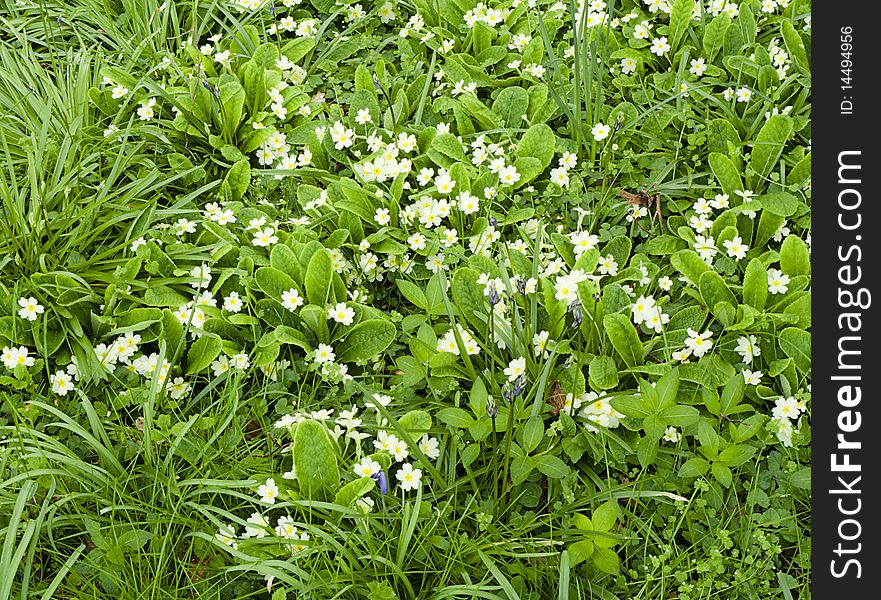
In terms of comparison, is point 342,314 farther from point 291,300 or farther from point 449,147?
point 449,147

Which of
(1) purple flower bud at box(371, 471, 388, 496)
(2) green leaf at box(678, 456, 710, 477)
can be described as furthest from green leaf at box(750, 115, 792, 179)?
(1) purple flower bud at box(371, 471, 388, 496)

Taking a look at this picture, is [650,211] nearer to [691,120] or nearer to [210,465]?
[691,120]

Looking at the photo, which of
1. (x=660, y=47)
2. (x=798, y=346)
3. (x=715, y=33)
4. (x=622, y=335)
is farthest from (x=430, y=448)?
(x=715, y=33)

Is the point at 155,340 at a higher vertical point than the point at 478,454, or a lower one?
higher

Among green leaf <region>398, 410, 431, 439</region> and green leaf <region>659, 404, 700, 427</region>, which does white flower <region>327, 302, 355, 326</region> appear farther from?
green leaf <region>659, 404, 700, 427</region>

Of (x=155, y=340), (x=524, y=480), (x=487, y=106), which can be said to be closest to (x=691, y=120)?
(x=487, y=106)
